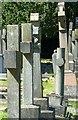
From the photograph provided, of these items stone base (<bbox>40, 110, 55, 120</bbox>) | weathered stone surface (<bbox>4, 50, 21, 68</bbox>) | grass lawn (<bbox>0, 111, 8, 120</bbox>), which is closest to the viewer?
weathered stone surface (<bbox>4, 50, 21, 68</bbox>)

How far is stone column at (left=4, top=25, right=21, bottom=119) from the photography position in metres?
5.99

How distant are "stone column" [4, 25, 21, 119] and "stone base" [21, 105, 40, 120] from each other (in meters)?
1.31

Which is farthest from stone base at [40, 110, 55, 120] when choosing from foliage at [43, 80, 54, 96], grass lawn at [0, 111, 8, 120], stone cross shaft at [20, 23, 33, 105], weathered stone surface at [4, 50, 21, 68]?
foliage at [43, 80, 54, 96]

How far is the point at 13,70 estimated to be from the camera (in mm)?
6059

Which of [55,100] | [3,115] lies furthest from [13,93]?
[55,100]

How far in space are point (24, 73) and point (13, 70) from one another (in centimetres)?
160

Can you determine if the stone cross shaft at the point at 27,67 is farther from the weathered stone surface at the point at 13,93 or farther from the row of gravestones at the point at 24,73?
the weathered stone surface at the point at 13,93

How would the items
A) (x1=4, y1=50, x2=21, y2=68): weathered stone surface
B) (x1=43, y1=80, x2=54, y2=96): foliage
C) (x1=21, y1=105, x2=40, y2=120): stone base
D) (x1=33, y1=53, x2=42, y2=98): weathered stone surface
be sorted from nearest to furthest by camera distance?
1. (x1=4, y1=50, x2=21, y2=68): weathered stone surface
2. (x1=21, y1=105, x2=40, y2=120): stone base
3. (x1=33, y1=53, x2=42, y2=98): weathered stone surface
4. (x1=43, y1=80, x2=54, y2=96): foliage

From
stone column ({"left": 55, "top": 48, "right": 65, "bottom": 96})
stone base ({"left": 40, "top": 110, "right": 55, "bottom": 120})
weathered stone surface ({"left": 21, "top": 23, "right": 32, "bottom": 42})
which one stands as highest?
weathered stone surface ({"left": 21, "top": 23, "right": 32, "bottom": 42})

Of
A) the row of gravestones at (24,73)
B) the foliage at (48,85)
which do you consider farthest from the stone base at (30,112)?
the foliage at (48,85)

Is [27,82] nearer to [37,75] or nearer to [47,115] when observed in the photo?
[47,115]

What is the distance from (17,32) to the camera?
6297 millimetres

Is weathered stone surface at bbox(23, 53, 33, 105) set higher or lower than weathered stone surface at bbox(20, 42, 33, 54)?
lower

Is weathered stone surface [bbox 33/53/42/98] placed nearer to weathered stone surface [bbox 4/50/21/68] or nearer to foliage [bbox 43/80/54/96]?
weathered stone surface [bbox 4/50/21/68]
